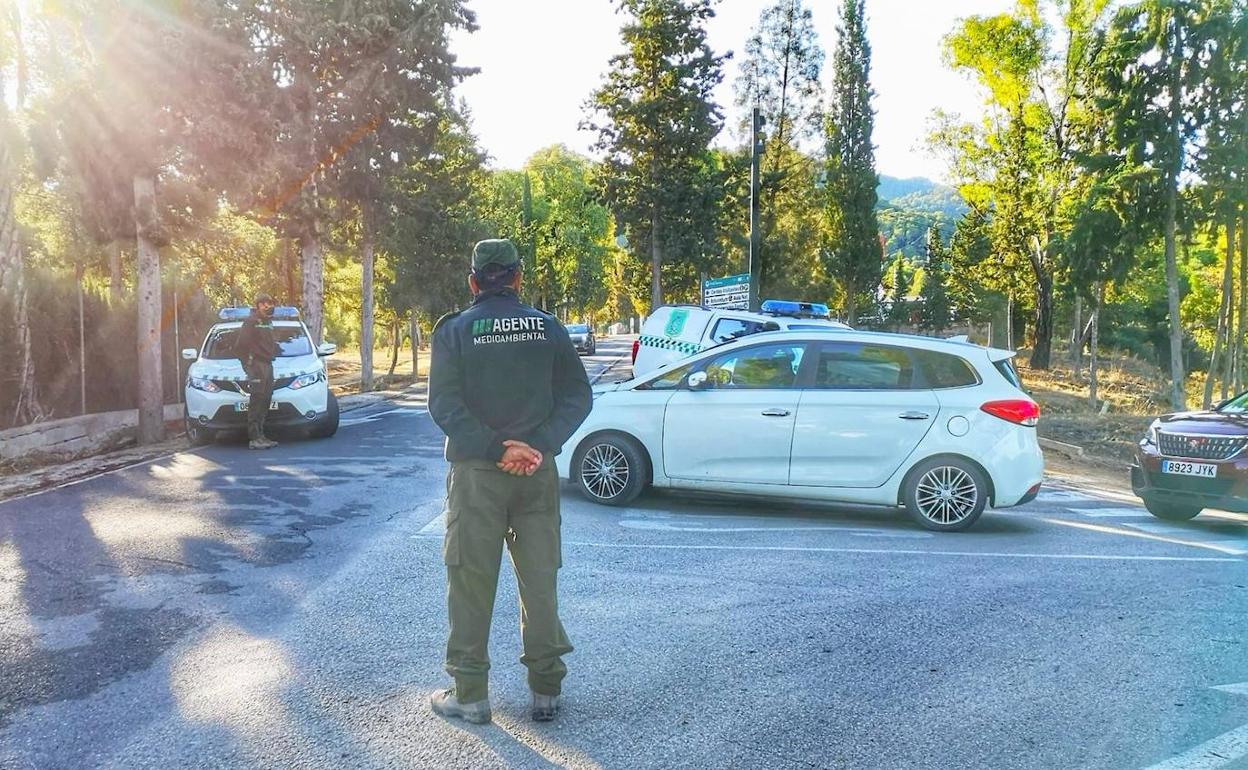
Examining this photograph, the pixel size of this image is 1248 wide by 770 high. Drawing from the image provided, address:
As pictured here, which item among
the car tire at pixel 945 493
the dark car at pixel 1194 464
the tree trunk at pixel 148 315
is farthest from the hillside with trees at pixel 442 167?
the dark car at pixel 1194 464

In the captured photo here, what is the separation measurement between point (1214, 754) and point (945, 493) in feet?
15.1

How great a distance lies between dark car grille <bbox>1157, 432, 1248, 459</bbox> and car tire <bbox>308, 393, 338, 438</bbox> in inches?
428

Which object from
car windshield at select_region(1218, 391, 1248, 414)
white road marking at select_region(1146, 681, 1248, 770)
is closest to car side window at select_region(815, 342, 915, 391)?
car windshield at select_region(1218, 391, 1248, 414)

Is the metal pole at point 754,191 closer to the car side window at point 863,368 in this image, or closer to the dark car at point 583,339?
the car side window at point 863,368

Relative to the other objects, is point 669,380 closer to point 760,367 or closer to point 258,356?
point 760,367

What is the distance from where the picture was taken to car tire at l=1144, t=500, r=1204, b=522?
9.35 meters

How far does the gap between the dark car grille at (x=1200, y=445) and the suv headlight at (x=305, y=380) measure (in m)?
10.9

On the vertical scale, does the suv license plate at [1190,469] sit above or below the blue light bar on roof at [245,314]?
below

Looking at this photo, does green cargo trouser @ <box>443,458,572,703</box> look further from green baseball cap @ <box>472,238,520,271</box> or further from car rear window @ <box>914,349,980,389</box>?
car rear window @ <box>914,349,980,389</box>

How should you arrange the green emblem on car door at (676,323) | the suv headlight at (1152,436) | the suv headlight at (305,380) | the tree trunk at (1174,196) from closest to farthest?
1. the suv headlight at (1152,436)
2. the suv headlight at (305,380)
3. the green emblem on car door at (676,323)
4. the tree trunk at (1174,196)

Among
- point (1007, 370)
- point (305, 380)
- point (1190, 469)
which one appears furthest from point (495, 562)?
point (305, 380)

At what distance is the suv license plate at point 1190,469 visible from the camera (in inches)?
345

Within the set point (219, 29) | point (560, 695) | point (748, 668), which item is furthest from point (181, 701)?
point (219, 29)

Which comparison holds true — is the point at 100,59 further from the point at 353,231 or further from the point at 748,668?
the point at 748,668
